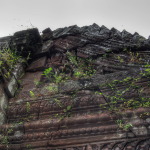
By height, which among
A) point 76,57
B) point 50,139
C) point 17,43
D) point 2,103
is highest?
point 17,43

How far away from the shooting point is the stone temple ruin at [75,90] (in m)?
2.37

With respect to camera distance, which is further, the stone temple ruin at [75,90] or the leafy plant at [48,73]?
the leafy plant at [48,73]

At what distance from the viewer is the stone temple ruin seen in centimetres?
237

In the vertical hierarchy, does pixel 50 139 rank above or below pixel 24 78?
below

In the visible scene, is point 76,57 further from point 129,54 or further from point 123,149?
point 123,149

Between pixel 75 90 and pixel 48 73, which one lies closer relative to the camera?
pixel 75 90

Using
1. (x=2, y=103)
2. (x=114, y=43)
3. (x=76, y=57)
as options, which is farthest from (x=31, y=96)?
(x=114, y=43)

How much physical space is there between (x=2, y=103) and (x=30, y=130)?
74 cm

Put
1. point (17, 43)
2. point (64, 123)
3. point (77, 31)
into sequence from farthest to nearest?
point (77, 31)
point (17, 43)
point (64, 123)

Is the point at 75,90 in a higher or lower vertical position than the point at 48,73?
lower

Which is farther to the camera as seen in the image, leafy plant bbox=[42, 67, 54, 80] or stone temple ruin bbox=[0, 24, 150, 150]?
leafy plant bbox=[42, 67, 54, 80]

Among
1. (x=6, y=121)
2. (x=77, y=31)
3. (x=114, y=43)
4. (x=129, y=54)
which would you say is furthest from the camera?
(x=77, y=31)

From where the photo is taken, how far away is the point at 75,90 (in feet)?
9.90

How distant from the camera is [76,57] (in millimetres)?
3834
